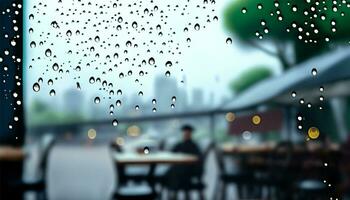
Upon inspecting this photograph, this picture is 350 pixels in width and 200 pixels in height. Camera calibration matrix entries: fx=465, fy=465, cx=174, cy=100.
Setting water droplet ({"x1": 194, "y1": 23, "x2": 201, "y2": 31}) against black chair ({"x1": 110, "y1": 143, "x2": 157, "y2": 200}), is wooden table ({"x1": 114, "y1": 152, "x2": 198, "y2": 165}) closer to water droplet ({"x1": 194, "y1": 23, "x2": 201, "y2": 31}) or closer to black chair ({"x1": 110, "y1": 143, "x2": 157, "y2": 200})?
black chair ({"x1": 110, "y1": 143, "x2": 157, "y2": 200})

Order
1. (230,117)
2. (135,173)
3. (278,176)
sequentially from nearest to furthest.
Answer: (230,117)
(135,173)
(278,176)

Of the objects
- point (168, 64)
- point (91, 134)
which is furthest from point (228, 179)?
point (168, 64)

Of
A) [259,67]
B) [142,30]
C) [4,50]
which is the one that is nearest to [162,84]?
[142,30]

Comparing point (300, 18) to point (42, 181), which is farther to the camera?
point (42, 181)

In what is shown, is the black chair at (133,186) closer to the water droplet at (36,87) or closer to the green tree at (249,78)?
the green tree at (249,78)

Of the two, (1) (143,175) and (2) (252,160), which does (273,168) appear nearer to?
(2) (252,160)

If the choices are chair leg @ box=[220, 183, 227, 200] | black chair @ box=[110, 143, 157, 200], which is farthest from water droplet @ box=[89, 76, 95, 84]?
chair leg @ box=[220, 183, 227, 200]

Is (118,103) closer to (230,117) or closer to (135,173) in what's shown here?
(230,117)
